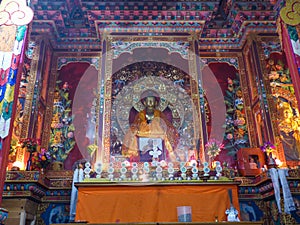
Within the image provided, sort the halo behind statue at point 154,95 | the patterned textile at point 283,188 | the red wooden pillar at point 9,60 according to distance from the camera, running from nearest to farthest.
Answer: the red wooden pillar at point 9,60
the patterned textile at point 283,188
the halo behind statue at point 154,95

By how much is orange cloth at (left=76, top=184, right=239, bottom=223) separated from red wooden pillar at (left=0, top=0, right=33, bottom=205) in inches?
73.0

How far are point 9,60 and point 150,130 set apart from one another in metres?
3.91

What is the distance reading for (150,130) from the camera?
7.52 m

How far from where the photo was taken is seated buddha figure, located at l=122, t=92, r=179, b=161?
7297 mm

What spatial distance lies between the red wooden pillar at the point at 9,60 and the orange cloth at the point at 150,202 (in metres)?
1.85

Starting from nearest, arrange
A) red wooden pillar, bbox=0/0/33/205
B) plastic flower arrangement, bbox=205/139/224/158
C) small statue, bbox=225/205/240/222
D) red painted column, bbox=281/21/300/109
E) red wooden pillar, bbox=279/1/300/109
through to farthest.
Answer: red wooden pillar, bbox=0/0/33/205
red painted column, bbox=281/21/300/109
red wooden pillar, bbox=279/1/300/109
small statue, bbox=225/205/240/222
plastic flower arrangement, bbox=205/139/224/158

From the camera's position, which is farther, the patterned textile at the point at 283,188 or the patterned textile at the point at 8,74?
the patterned textile at the point at 283,188

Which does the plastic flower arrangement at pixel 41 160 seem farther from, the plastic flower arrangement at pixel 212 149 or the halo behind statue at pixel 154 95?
the plastic flower arrangement at pixel 212 149

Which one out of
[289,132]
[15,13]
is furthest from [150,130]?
[15,13]

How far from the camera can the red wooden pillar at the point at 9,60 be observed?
4.01 metres

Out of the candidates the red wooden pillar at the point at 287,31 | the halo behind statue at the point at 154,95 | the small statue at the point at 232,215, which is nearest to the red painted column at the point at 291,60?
the red wooden pillar at the point at 287,31

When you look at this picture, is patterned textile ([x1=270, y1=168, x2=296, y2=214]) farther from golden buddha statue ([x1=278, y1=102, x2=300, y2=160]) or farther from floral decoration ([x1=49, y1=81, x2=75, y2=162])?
floral decoration ([x1=49, y1=81, x2=75, y2=162])

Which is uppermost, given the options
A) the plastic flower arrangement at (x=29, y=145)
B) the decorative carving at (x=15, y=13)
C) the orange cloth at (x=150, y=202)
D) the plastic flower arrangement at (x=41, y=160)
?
the decorative carving at (x=15, y=13)

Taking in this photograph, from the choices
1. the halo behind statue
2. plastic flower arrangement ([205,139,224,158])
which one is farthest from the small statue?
the halo behind statue
